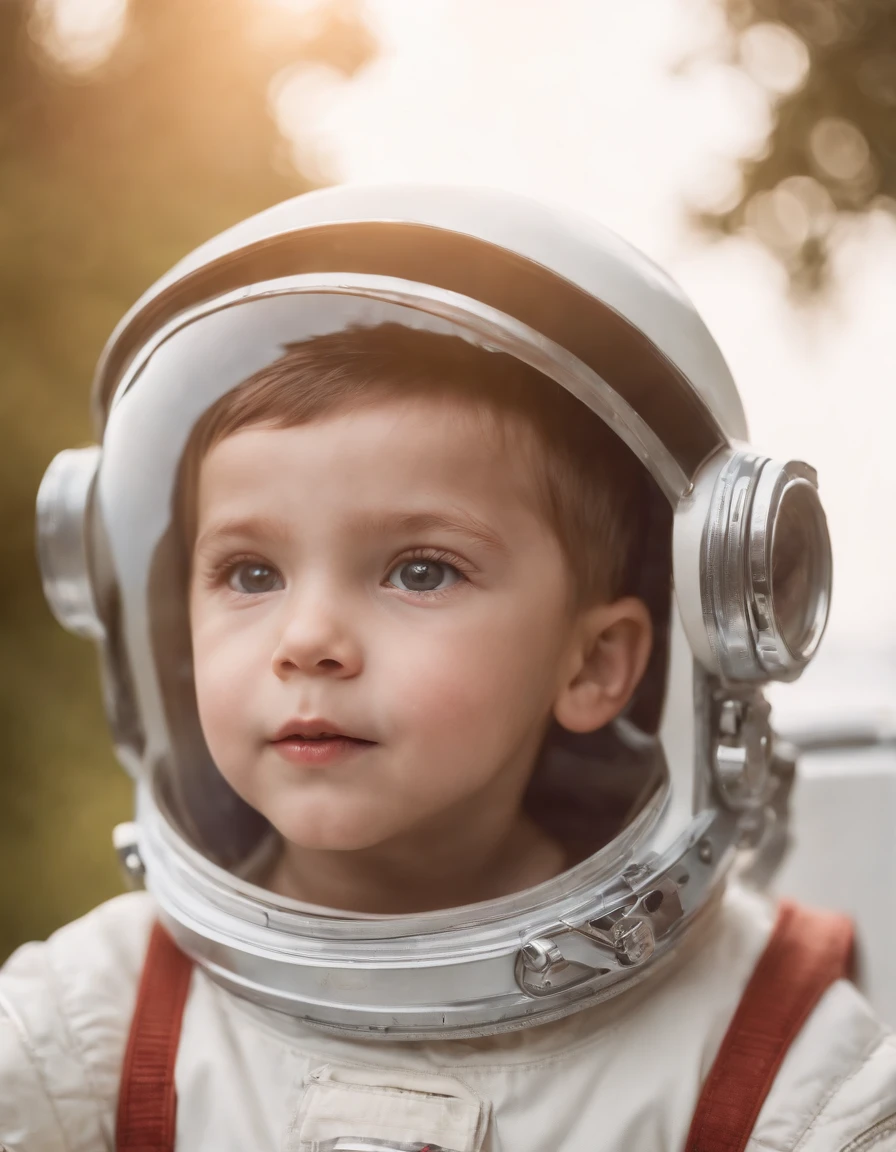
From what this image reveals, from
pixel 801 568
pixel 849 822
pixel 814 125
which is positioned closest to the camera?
pixel 801 568

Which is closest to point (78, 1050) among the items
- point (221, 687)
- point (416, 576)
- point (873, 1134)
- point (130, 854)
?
point (130, 854)

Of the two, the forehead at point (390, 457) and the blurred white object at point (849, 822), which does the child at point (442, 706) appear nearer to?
the forehead at point (390, 457)

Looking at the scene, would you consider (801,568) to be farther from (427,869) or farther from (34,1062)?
(34,1062)

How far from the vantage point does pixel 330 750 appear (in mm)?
642

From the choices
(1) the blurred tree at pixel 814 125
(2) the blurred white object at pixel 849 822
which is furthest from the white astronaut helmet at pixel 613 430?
(1) the blurred tree at pixel 814 125

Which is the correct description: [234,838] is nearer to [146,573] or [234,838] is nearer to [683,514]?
[146,573]

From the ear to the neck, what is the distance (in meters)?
0.09

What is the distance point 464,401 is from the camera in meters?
0.65

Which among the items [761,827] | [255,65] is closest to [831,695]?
[761,827]

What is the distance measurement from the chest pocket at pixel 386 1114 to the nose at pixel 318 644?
0.23m

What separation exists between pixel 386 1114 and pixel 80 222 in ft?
3.03

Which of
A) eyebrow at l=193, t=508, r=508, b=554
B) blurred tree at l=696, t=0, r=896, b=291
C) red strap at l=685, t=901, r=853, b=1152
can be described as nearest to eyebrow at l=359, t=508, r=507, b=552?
eyebrow at l=193, t=508, r=508, b=554

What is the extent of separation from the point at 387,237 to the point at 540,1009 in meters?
0.43

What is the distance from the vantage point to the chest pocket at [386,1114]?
0.64 metres
